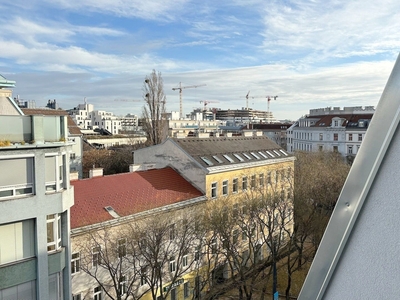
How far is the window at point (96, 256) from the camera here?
15562mm

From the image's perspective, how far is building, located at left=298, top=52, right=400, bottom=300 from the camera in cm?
246

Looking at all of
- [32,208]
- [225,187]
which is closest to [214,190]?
[225,187]

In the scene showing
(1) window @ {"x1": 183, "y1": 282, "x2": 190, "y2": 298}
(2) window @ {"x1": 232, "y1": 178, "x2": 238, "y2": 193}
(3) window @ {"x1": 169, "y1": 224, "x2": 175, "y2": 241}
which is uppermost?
(2) window @ {"x1": 232, "y1": 178, "x2": 238, "y2": 193}

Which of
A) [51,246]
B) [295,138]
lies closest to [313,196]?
[51,246]

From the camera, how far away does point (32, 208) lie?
424 inches

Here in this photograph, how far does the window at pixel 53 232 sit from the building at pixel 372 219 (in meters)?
10.5

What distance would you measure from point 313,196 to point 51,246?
20890 mm

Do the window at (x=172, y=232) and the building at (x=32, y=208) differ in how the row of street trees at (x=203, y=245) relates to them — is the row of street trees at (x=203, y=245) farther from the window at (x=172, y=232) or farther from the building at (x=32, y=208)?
the building at (x=32, y=208)

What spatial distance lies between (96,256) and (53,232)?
496 cm

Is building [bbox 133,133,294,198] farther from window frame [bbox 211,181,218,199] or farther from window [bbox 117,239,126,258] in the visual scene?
window [bbox 117,239,126,258]

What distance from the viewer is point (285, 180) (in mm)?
30516

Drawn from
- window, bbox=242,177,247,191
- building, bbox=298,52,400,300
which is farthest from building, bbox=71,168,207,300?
building, bbox=298,52,400,300

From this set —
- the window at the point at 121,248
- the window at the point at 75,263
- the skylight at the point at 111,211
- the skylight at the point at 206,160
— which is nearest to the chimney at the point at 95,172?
the skylight at the point at 111,211

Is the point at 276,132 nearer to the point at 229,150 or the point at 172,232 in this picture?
the point at 229,150
